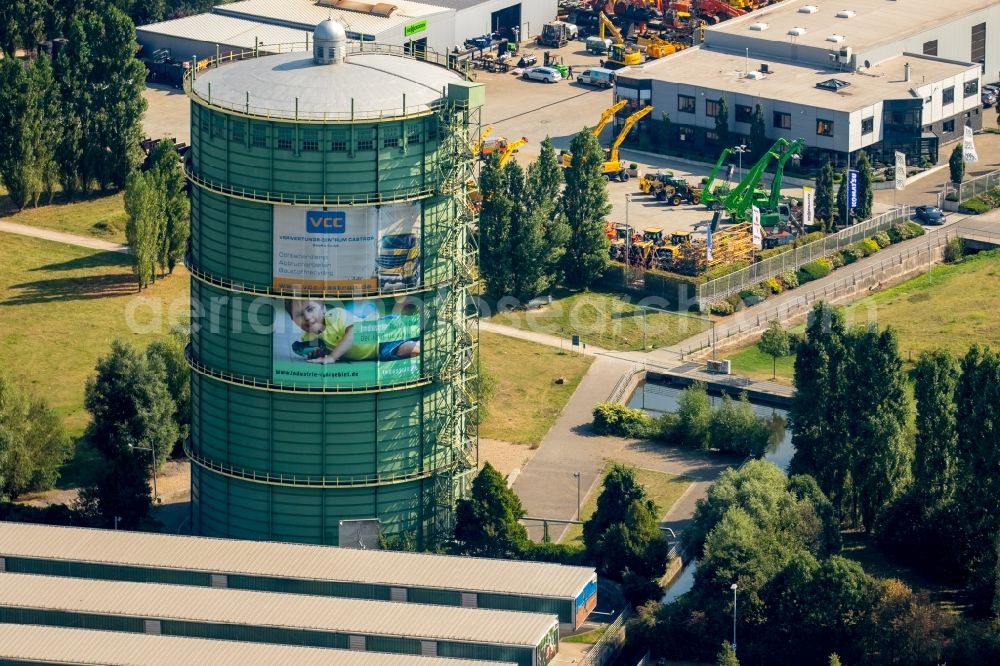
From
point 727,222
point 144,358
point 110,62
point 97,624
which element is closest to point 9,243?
point 110,62

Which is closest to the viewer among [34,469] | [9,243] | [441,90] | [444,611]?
[444,611]

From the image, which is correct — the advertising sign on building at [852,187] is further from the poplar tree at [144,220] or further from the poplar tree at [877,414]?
the poplar tree at [144,220]

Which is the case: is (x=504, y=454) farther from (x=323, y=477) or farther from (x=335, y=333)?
(x=335, y=333)

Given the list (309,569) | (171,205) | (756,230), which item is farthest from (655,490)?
(171,205)

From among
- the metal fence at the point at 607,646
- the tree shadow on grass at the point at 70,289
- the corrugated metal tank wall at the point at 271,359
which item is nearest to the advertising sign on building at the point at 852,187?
the tree shadow on grass at the point at 70,289

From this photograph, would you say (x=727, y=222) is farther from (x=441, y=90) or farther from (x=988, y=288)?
(x=441, y=90)

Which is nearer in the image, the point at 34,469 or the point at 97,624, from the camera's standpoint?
the point at 97,624
